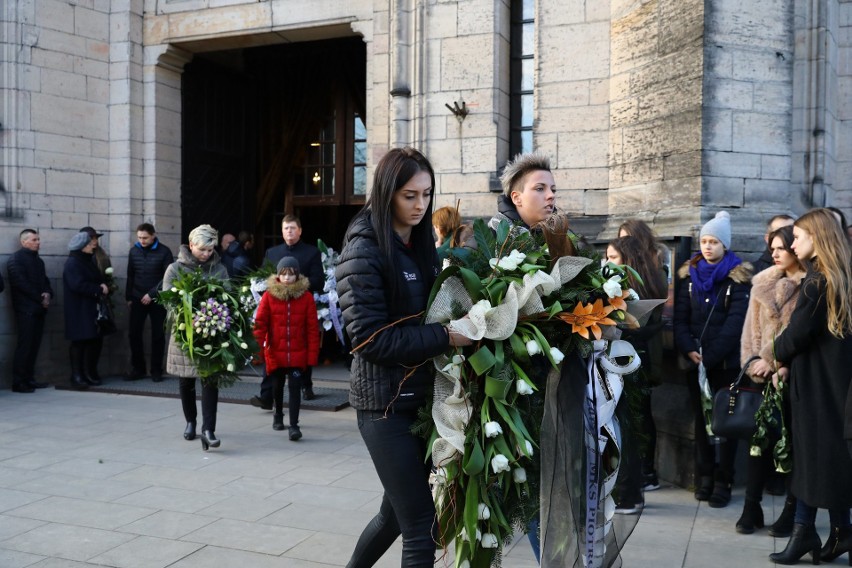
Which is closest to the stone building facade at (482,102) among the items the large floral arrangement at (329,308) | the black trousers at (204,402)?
the large floral arrangement at (329,308)

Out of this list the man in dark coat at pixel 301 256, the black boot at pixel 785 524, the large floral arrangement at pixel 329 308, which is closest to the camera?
the black boot at pixel 785 524

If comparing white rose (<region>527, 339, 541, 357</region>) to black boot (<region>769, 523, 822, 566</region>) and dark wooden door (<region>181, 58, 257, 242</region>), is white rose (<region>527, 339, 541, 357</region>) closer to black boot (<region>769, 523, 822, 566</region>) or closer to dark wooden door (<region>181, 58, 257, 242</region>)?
black boot (<region>769, 523, 822, 566</region>)

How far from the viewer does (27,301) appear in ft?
31.9

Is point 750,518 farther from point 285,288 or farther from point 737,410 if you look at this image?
point 285,288

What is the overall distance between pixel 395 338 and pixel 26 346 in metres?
8.35

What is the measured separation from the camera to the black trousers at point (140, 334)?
10.4 meters

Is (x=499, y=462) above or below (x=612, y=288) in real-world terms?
below

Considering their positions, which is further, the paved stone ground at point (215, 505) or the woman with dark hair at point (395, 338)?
the paved stone ground at point (215, 505)

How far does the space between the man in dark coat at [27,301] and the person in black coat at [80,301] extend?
11.8 inches

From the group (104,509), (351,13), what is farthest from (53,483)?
(351,13)

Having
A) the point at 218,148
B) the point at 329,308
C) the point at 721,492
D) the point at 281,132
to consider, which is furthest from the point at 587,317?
the point at 281,132

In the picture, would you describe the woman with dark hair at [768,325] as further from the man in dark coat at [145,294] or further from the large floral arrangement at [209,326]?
the man in dark coat at [145,294]

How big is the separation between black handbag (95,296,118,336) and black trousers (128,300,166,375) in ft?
0.95

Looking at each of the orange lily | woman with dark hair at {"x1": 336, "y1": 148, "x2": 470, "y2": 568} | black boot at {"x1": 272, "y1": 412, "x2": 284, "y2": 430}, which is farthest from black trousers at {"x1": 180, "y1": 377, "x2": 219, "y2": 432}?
the orange lily
